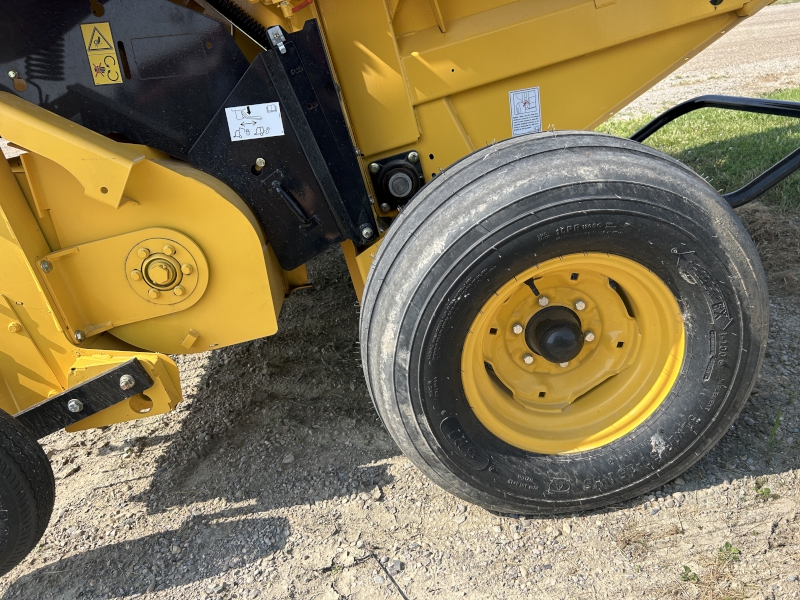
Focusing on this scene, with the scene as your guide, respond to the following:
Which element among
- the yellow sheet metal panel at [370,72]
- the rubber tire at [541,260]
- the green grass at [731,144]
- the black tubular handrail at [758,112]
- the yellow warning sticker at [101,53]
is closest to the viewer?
the rubber tire at [541,260]

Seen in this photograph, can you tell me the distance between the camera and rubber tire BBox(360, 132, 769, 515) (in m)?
1.93

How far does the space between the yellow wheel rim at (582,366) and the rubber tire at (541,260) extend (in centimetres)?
6

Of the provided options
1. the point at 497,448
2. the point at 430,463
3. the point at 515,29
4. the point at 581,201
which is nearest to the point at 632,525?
the point at 497,448

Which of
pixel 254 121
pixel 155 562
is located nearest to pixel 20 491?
pixel 155 562

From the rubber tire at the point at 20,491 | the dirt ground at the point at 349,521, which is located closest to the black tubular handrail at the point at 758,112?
the dirt ground at the point at 349,521

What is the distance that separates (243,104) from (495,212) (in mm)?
1014

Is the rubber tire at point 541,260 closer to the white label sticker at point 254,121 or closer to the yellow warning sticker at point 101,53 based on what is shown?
the white label sticker at point 254,121

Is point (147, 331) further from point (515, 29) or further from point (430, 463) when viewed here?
point (515, 29)

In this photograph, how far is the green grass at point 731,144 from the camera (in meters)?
4.55

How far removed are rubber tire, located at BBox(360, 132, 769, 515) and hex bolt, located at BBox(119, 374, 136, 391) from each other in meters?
0.84

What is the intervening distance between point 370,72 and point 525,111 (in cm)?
66

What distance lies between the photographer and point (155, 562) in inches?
93.2

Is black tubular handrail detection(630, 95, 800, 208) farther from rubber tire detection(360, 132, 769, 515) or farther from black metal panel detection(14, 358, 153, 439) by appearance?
black metal panel detection(14, 358, 153, 439)

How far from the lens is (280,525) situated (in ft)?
8.02
